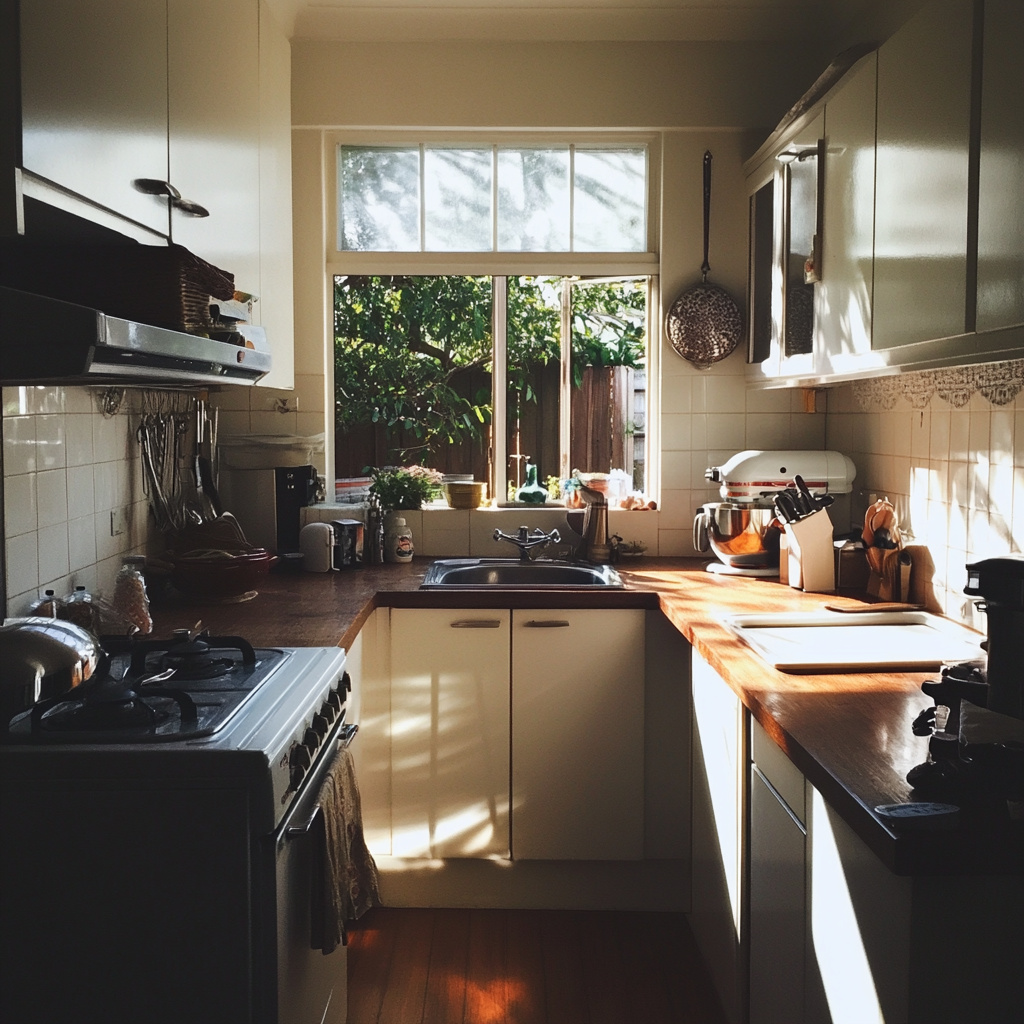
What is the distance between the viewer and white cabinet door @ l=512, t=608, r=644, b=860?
10.1 feet

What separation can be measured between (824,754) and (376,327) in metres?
2.62

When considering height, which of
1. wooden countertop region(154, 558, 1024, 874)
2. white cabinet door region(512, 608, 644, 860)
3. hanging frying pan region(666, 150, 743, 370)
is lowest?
white cabinet door region(512, 608, 644, 860)

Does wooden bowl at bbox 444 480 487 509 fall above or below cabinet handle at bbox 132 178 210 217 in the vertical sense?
below

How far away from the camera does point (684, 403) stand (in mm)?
3729

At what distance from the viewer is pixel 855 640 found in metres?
2.48

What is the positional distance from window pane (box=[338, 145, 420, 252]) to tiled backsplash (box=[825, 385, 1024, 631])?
165 centimetres

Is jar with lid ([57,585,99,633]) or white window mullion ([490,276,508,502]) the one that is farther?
white window mullion ([490,276,508,502])

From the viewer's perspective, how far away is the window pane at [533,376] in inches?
151

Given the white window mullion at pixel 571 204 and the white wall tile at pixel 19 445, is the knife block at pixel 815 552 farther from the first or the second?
the white wall tile at pixel 19 445

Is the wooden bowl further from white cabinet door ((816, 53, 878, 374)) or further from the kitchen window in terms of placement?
white cabinet door ((816, 53, 878, 374))

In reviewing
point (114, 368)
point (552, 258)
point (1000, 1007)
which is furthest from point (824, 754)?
point (552, 258)

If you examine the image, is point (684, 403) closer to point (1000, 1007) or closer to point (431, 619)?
point (431, 619)

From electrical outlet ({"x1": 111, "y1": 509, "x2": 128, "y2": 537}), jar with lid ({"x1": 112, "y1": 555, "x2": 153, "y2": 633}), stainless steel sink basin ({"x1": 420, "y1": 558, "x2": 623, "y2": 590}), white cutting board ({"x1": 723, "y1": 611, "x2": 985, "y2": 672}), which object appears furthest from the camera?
stainless steel sink basin ({"x1": 420, "y1": 558, "x2": 623, "y2": 590})

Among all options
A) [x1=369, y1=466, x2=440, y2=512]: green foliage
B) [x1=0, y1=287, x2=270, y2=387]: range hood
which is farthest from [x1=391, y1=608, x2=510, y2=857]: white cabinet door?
[x1=0, y1=287, x2=270, y2=387]: range hood
